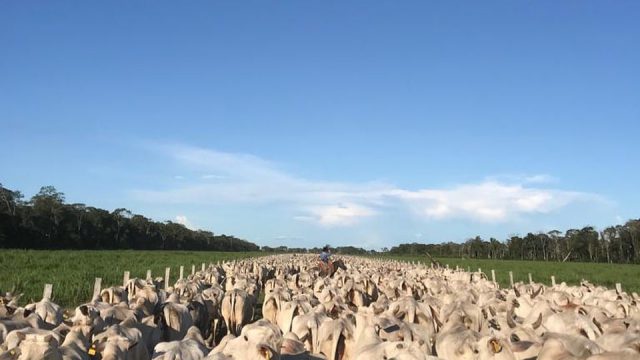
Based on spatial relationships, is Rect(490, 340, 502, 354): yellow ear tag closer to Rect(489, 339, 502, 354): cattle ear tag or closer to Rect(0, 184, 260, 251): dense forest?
Rect(489, 339, 502, 354): cattle ear tag

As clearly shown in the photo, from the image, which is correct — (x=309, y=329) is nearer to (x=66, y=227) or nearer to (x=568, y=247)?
(x=66, y=227)

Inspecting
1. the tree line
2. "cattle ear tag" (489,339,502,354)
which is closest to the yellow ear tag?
"cattle ear tag" (489,339,502,354)

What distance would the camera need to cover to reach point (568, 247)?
412ft

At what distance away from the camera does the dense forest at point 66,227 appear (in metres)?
86.8

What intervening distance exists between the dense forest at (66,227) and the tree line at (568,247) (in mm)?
73459

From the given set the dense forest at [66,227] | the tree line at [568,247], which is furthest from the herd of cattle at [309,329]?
the tree line at [568,247]

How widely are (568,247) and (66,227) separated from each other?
10921cm

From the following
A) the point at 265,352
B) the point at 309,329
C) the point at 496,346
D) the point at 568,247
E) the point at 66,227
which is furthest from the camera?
the point at 568,247

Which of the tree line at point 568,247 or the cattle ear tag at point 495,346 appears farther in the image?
the tree line at point 568,247

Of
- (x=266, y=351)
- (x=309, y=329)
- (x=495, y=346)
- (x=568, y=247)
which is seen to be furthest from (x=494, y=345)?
(x=568, y=247)

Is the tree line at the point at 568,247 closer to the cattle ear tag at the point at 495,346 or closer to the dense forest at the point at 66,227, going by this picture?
the dense forest at the point at 66,227

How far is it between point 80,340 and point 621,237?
12949 cm

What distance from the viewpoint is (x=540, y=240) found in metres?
135

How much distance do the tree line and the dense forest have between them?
73.5 m
